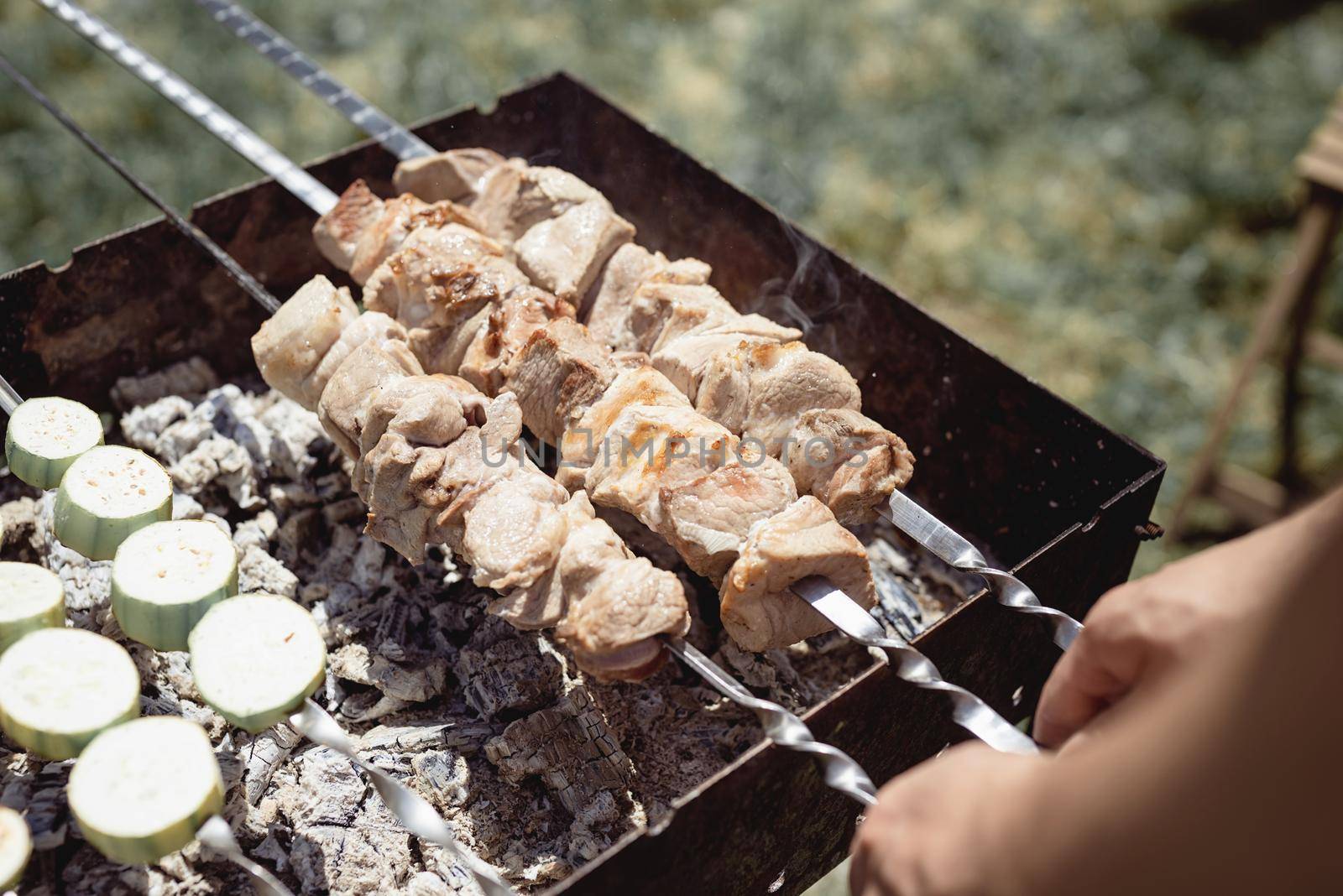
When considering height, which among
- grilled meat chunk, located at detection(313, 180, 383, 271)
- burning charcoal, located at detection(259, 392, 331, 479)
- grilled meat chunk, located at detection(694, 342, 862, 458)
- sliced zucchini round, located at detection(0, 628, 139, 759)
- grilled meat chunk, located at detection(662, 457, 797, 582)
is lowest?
burning charcoal, located at detection(259, 392, 331, 479)

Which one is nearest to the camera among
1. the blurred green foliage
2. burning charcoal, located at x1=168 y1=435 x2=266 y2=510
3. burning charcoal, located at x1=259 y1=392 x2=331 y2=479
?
burning charcoal, located at x1=168 y1=435 x2=266 y2=510

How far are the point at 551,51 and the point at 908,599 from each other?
4766mm

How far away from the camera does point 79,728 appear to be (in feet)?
7.32

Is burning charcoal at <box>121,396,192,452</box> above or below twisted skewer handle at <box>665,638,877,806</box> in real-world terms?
below

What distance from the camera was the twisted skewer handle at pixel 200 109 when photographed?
353cm

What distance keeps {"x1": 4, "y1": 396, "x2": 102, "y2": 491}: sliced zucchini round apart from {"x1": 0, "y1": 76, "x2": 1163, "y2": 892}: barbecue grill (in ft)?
2.68

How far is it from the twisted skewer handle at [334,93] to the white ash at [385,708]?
106 cm

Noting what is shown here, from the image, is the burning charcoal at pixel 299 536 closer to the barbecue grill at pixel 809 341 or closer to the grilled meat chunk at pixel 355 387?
the grilled meat chunk at pixel 355 387

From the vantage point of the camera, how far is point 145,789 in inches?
83.9

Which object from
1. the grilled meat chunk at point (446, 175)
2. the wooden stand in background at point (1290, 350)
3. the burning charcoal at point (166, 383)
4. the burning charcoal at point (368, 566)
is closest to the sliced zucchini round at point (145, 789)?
the burning charcoal at point (368, 566)

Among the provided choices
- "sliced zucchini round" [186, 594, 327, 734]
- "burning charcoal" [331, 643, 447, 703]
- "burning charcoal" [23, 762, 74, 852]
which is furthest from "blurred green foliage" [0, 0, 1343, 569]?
"sliced zucchini round" [186, 594, 327, 734]

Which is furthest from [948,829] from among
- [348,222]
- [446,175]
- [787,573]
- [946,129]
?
[946,129]

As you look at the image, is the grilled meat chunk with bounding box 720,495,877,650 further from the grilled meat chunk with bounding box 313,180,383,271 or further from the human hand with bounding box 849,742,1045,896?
the grilled meat chunk with bounding box 313,180,383,271

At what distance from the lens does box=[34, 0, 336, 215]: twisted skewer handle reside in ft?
11.6
